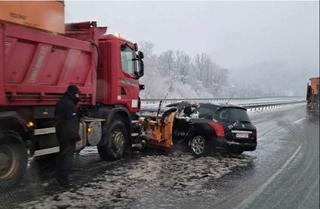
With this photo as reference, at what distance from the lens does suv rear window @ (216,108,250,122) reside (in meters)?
12.7

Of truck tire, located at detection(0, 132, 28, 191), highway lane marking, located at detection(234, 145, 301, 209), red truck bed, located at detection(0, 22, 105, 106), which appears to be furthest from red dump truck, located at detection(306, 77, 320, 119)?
truck tire, located at detection(0, 132, 28, 191)

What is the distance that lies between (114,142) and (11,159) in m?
3.66

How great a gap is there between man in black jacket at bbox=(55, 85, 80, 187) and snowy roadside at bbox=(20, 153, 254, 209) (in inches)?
20.0

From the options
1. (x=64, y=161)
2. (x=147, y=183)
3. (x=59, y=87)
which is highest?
(x=59, y=87)

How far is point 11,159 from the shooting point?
780 cm

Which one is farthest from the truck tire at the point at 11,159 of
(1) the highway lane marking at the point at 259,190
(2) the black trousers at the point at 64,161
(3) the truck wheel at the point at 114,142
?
(1) the highway lane marking at the point at 259,190

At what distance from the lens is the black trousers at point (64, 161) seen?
8.01 meters

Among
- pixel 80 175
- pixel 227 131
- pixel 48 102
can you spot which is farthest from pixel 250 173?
pixel 48 102

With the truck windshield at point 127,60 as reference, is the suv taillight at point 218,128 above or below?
below

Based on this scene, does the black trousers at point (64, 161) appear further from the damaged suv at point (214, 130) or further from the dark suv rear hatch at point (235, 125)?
the dark suv rear hatch at point (235, 125)

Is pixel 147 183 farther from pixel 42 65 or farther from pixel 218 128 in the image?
pixel 218 128

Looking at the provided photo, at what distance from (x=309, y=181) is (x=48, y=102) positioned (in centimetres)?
554

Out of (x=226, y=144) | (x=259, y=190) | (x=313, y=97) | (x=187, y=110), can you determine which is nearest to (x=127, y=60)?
(x=187, y=110)

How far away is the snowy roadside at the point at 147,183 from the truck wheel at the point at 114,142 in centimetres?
50
